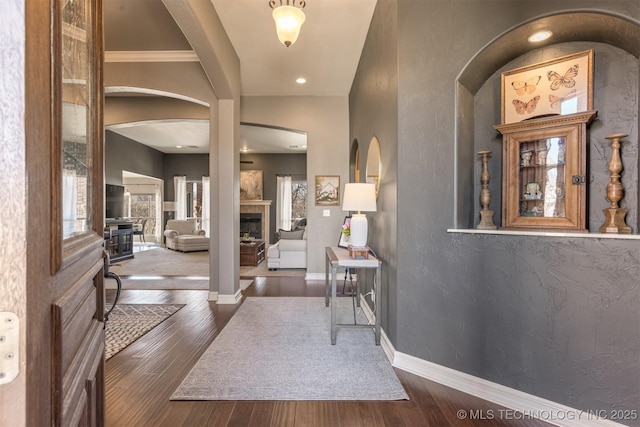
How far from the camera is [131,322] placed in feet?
10.3

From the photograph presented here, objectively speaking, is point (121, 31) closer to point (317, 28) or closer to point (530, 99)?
point (317, 28)

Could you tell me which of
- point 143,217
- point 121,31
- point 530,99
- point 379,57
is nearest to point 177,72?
point 121,31

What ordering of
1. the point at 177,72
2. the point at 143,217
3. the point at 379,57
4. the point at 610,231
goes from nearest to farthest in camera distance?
1. the point at 610,231
2. the point at 379,57
3. the point at 177,72
4. the point at 143,217

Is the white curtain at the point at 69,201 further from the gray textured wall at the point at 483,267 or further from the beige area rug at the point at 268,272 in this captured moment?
the beige area rug at the point at 268,272

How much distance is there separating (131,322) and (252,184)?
21.7 ft

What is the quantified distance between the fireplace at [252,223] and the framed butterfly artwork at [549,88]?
799cm

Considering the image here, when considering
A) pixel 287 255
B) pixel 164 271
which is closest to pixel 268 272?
pixel 287 255

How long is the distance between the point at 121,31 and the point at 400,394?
179 inches

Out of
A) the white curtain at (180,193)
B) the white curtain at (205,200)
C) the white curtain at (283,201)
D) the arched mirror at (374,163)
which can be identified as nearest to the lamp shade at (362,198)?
the arched mirror at (374,163)

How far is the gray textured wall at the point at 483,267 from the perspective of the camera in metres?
1.52

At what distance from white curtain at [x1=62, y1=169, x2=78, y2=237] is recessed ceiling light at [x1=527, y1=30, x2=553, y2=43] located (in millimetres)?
2591

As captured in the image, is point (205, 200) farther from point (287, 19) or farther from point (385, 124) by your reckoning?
point (385, 124)

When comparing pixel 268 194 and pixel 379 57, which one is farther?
pixel 268 194

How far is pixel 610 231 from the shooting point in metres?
1.60
